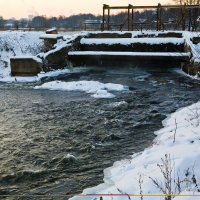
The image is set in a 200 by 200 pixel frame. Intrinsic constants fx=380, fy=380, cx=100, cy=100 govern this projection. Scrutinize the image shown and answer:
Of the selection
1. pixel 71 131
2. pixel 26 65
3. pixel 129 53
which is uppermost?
pixel 129 53

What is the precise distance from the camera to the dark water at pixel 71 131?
20.1ft

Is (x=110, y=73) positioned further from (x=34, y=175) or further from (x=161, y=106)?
(x=34, y=175)

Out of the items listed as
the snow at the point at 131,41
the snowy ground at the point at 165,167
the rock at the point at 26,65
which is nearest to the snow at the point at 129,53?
the snow at the point at 131,41

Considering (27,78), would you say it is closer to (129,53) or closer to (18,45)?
(129,53)

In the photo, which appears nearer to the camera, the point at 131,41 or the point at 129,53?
the point at 129,53

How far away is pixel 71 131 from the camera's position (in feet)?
28.5

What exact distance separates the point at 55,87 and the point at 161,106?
5.09 m

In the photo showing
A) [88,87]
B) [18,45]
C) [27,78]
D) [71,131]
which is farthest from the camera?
[18,45]

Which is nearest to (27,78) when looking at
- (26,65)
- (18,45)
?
(26,65)

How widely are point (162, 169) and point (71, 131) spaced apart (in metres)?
3.69

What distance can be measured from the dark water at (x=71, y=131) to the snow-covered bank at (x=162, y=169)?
0.37 m

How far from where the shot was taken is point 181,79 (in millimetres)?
15891

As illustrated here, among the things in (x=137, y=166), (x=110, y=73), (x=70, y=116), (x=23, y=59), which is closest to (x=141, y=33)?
(x=110, y=73)

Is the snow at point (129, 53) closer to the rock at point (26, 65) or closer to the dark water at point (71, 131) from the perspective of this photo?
the rock at point (26, 65)
